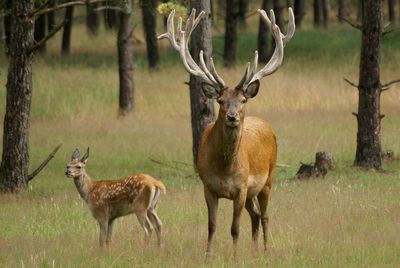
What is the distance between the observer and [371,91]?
1730 cm

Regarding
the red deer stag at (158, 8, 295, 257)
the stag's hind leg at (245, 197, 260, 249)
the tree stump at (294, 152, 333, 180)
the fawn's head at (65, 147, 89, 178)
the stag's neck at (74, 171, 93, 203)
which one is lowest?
the tree stump at (294, 152, 333, 180)

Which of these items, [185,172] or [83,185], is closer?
[83,185]

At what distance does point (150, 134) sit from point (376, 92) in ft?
21.8

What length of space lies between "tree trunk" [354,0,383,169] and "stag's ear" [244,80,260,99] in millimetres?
7460

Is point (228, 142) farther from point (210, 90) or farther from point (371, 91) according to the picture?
point (371, 91)

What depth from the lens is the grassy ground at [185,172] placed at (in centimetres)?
1044

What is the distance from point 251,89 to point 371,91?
7486 millimetres

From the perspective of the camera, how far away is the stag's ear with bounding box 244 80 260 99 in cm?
1012

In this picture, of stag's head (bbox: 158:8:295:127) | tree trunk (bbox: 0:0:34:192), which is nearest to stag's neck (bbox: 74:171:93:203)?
stag's head (bbox: 158:8:295:127)

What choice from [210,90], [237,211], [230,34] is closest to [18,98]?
[210,90]

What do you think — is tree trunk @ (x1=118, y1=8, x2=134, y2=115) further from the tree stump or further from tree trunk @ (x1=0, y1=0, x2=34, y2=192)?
tree trunk @ (x1=0, y1=0, x2=34, y2=192)

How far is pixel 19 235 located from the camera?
39.1 ft

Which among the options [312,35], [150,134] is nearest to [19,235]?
[150,134]

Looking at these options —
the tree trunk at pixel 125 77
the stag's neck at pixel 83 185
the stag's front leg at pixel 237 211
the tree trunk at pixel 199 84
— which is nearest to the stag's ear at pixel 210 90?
→ the stag's front leg at pixel 237 211
